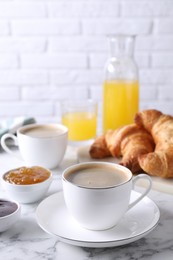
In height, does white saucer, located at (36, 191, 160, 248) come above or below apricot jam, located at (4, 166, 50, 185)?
below

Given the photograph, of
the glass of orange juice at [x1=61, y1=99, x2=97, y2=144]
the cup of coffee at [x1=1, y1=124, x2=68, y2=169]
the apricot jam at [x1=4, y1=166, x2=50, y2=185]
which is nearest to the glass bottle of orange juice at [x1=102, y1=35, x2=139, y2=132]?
the glass of orange juice at [x1=61, y1=99, x2=97, y2=144]

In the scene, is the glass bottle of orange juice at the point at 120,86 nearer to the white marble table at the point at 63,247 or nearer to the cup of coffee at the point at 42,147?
the cup of coffee at the point at 42,147

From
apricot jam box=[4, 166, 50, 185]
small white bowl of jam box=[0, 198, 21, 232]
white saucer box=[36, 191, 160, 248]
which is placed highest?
apricot jam box=[4, 166, 50, 185]

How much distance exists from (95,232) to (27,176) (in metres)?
0.25

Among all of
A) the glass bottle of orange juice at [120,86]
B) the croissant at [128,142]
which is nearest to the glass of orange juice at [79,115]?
the glass bottle of orange juice at [120,86]

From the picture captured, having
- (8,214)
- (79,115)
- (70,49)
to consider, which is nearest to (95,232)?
(8,214)

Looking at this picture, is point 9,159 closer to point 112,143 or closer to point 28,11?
point 112,143

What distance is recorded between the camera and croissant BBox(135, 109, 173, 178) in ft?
3.51

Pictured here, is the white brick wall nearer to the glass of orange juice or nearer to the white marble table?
the glass of orange juice

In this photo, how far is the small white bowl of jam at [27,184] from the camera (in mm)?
973

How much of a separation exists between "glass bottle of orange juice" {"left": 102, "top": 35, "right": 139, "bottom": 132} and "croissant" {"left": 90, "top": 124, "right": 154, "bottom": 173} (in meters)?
0.20

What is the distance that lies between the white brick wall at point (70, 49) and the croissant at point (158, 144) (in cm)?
100

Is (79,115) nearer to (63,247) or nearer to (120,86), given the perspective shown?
(120,86)

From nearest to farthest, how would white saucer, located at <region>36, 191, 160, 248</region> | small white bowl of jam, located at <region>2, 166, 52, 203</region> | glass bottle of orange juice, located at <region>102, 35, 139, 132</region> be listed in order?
1. white saucer, located at <region>36, 191, 160, 248</region>
2. small white bowl of jam, located at <region>2, 166, 52, 203</region>
3. glass bottle of orange juice, located at <region>102, 35, 139, 132</region>
